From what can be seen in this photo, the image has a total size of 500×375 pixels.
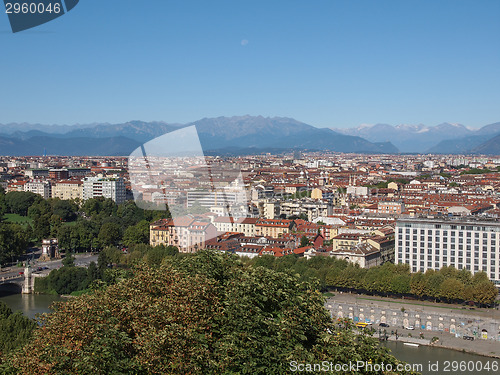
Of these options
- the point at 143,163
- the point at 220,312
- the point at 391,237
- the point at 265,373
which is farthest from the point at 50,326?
the point at 391,237

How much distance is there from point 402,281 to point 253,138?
77887 mm

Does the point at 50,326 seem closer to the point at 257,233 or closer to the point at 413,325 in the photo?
the point at 413,325

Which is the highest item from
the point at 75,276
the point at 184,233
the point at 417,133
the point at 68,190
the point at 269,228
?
the point at 417,133

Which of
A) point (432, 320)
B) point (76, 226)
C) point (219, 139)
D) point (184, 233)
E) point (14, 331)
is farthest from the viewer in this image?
point (219, 139)

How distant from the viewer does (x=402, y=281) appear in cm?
800

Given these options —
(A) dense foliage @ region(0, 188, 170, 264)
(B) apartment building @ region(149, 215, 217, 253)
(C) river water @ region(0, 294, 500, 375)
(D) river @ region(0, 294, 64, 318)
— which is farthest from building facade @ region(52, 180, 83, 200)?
(C) river water @ region(0, 294, 500, 375)

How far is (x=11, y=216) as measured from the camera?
17344mm

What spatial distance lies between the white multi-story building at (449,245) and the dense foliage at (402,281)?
43 centimetres

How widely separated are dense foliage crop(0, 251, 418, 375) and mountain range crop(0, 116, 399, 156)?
994 inches

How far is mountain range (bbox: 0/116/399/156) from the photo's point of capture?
1688 inches

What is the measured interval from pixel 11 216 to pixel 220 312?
16.0 m

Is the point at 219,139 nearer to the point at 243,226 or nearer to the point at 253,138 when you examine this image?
the point at 253,138
